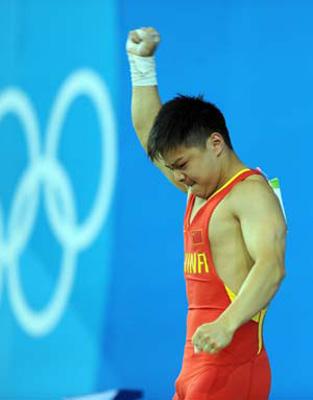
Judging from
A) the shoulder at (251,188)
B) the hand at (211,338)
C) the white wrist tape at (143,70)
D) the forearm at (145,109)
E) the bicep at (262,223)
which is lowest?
the hand at (211,338)

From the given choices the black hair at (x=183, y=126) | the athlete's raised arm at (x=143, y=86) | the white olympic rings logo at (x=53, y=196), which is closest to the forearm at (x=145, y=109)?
the athlete's raised arm at (x=143, y=86)

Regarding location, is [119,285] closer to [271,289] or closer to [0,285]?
[0,285]

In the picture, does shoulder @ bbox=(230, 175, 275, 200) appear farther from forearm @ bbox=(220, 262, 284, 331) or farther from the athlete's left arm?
forearm @ bbox=(220, 262, 284, 331)

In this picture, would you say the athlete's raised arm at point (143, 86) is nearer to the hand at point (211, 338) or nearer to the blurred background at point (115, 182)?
the hand at point (211, 338)

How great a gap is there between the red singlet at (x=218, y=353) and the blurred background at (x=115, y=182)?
1229 millimetres

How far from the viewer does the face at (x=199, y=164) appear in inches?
103

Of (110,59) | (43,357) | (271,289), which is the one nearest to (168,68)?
(110,59)

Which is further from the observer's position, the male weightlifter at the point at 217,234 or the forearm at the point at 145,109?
the forearm at the point at 145,109

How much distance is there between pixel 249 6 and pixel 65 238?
4.59ft

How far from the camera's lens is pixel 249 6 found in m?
4.06

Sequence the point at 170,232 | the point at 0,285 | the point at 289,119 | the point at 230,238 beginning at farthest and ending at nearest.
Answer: the point at 0,285, the point at 170,232, the point at 289,119, the point at 230,238

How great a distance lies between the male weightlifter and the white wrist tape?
37 centimetres

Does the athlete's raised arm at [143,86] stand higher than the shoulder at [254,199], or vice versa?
the athlete's raised arm at [143,86]

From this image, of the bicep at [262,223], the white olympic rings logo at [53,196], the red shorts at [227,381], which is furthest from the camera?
the white olympic rings logo at [53,196]
